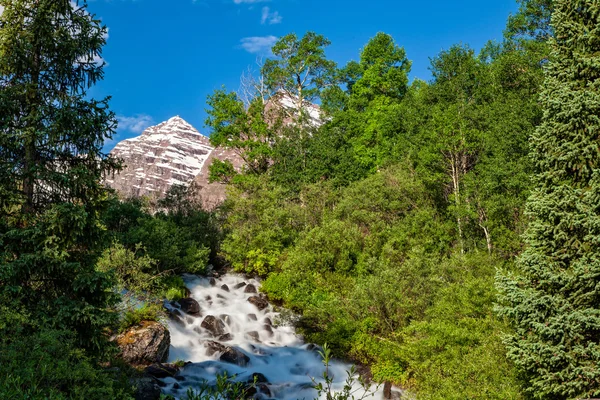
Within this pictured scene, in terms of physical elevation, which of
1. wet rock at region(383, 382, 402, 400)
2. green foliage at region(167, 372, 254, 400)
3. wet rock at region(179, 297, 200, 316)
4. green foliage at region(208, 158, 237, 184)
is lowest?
wet rock at region(383, 382, 402, 400)

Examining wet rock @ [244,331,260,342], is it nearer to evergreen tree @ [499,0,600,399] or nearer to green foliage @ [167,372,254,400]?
evergreen tree @ [499,0,600,399]

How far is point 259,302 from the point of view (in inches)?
1145

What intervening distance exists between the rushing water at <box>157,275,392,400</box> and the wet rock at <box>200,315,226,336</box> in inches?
5.9

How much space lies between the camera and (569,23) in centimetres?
1378

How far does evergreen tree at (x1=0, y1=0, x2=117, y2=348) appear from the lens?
13094 millimetres

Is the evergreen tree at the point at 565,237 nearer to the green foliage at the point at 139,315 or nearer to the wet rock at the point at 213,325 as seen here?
the green foliage at the point at 139,315

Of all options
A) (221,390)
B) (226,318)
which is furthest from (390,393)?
(221,390)

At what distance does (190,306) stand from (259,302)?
4.36 m

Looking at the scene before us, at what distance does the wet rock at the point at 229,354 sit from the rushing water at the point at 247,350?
6 centimetres

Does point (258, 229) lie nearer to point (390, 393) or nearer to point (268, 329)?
point (268, 329)

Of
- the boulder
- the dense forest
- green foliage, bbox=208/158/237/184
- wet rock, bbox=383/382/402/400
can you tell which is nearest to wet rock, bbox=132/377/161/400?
the dense forest

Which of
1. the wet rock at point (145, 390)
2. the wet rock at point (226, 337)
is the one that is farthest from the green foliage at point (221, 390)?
the wet rock at point (226, 337)

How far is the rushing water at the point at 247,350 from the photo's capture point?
19.9 metres

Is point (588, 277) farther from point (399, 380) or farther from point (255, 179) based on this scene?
point (255, 179)
